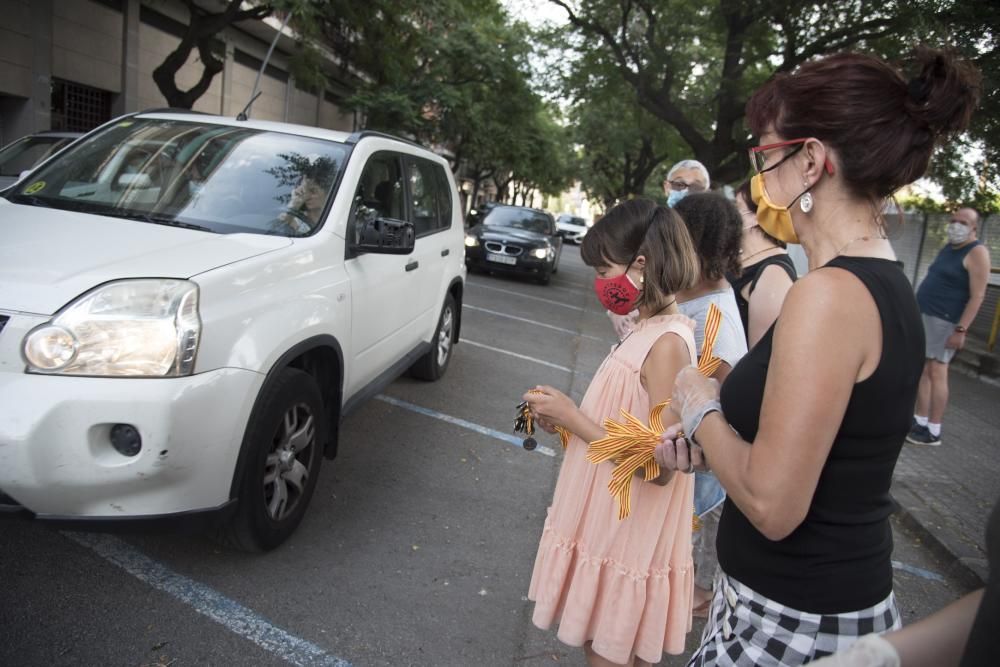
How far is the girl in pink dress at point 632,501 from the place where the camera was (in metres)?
1.96

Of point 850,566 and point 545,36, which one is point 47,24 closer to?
point 545,36

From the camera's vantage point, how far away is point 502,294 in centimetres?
1287

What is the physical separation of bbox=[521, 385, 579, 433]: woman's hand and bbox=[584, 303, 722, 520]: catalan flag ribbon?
0.14 meters

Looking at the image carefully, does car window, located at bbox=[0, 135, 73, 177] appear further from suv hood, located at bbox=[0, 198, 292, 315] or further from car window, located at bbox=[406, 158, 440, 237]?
suv hood, located at bbox=[0, 198, 292, 315]

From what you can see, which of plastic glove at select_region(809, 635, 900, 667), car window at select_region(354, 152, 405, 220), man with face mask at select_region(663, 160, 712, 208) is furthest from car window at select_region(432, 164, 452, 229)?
plastic glove at select_region(809, 635, 900, 667)

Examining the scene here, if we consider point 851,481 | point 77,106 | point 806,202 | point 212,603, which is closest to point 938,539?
point 851,481

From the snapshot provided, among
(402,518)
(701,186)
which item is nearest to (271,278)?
(402,518)

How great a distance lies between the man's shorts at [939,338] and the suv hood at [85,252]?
17.8 ft

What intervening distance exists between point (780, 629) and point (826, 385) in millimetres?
547

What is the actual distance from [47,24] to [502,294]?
9.46m

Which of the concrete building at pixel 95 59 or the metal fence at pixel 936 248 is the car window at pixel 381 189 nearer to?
the metal fence at pixel 936 248

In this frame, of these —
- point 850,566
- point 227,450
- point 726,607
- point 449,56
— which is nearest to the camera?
point 850,566

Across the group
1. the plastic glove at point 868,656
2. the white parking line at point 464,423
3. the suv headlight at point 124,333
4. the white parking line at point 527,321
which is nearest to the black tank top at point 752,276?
the plastic glove at point 868,656

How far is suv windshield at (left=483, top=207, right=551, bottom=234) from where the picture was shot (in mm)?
15703
